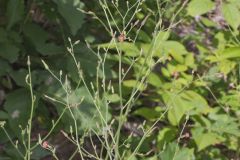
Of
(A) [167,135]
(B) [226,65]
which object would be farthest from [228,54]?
(A) [167,135]

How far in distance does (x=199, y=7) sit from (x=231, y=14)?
13 centimetres

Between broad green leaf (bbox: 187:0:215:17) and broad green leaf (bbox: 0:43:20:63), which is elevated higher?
broad green leaf (bbox: 187:0:215:17)

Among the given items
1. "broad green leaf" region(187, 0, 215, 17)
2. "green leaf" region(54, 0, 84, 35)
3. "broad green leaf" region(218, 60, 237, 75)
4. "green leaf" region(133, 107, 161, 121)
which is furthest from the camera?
"green leaf" region(133, 107, 161, 121)

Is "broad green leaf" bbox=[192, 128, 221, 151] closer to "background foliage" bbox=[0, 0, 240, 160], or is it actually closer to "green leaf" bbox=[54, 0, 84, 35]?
"background foliage" bbox=[0, 0, 240, 160]

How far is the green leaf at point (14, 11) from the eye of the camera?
212 cm

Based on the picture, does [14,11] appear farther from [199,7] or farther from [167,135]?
[167,135]

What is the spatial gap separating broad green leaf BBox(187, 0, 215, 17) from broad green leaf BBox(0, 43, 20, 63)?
27.7 inches

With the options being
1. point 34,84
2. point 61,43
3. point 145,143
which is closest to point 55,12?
point 61,43

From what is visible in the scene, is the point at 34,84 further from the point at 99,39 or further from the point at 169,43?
the point at 169,43

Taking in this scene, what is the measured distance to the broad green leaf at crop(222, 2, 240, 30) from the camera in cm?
216

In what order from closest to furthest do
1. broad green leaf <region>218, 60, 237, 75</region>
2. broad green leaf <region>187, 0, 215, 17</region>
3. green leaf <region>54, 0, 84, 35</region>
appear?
green leaf <region>54, 0, 84, 35</region> → broad green leaf <region>187, 0, 215, 17</region> → broad green leaf <region>218, 60, 237, 75</region>

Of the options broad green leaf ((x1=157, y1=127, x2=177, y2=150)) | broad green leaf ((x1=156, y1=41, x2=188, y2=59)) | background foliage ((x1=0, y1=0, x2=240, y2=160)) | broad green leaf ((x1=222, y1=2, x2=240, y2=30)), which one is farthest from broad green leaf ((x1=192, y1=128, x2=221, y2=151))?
broad green leaf ((x1=222, y1=2, x2=240, y2=30))

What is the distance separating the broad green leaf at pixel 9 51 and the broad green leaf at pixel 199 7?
0.70 metres

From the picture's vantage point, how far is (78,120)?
220 cm
